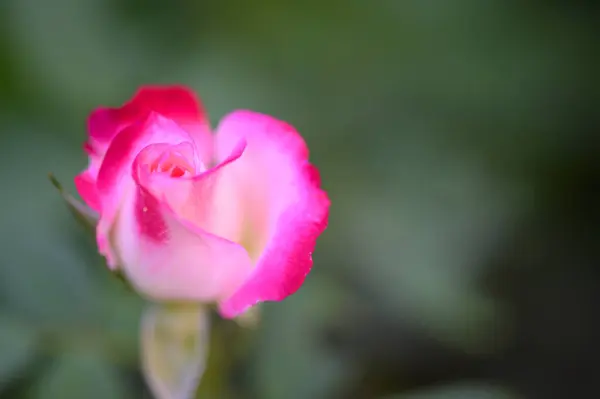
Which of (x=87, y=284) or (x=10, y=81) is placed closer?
(x=87, y=284)

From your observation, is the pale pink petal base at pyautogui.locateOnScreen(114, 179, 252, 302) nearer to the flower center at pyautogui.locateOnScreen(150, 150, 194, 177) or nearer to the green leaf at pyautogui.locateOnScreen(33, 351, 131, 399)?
the flower center at pyautogui.locateOnScreen(150, 150, 194, 177)

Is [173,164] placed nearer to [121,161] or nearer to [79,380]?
→ [121,161]

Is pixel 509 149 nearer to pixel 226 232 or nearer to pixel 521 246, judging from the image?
pixel 521 246

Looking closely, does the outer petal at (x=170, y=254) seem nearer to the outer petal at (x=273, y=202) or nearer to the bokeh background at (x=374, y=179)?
the outer petal at (x=273, y=202)

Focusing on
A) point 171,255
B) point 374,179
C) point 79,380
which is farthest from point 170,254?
point 374,179

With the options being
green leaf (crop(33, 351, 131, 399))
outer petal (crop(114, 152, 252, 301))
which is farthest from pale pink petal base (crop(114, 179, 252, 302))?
green leaf (crop(33, 351, 131, 399))

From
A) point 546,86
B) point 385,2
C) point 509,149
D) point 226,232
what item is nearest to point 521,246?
point 509,149
